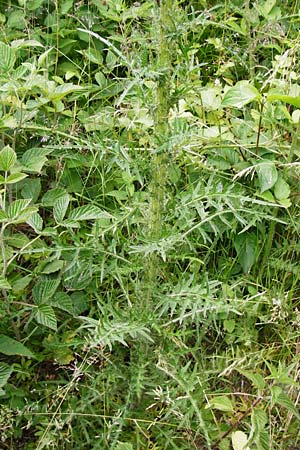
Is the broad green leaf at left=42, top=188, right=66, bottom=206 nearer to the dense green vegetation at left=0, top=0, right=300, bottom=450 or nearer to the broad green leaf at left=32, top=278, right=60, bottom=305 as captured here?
the dense green vegetation at left=0, top=0, right=300, bottom=450

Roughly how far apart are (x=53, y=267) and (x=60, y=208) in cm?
17

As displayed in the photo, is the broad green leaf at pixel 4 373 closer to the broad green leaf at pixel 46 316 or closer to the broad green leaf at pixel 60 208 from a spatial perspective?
the broad green leaf at pixel 46 316

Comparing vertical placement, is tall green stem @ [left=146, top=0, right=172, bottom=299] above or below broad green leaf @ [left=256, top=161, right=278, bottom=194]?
above

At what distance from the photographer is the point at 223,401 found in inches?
65.4

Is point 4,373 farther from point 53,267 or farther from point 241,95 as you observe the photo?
point 241,95

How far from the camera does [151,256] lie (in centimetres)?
159

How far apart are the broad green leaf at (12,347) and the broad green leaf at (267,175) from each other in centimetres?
81

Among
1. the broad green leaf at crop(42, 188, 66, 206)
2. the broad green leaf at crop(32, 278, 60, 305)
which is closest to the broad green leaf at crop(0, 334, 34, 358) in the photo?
the broad green leaf at crop(32, 278, 60, 305)

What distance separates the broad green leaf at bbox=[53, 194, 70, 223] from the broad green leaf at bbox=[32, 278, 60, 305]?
0.16m

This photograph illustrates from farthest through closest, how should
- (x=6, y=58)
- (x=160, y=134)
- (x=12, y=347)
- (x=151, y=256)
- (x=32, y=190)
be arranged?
(x=32, y=190)
(x=6, y=58)
(x=12, y=347)
(x=151, y=256)
(x=160, y=134)

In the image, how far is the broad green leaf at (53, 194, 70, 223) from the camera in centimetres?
175

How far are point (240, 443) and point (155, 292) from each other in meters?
0.42

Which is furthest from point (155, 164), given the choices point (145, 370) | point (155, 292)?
point (145, 370)

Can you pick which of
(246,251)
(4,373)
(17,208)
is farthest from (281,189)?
(4,373)
